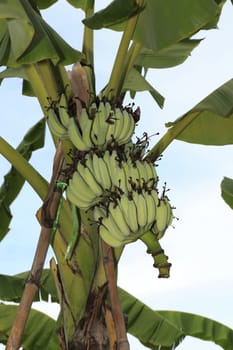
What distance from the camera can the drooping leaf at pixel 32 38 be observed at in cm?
163

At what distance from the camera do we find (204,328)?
9.47 feet

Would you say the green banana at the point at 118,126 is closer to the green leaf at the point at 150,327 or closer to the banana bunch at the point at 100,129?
the banana bunch at the point at 100,129

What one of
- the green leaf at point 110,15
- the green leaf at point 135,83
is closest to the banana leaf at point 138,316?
the green leaf at point 135,83

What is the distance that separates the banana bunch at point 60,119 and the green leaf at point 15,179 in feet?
3.03

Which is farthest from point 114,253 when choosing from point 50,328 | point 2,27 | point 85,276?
point 50,328

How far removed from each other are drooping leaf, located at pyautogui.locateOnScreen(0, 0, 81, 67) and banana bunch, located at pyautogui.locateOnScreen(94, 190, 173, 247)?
41 centimetres

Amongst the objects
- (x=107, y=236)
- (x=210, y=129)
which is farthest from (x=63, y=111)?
(x=210, y=129)

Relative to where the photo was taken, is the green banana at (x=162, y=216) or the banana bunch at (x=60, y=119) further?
the banana bunch at (x=60, y=119)

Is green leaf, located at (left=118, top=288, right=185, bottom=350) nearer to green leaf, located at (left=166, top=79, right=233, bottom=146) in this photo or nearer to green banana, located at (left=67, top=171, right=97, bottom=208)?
green leaf, located at (left=166, top=79, right=233, bottom=146)

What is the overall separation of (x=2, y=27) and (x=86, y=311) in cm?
111

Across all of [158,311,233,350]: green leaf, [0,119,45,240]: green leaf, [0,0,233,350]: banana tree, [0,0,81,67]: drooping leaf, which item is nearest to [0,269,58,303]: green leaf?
[0,119,45,240]: green leaf

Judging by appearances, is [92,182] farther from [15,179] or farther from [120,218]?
[15,179]

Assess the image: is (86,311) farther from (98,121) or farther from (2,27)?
(2,27)

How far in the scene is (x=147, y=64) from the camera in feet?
8.69
